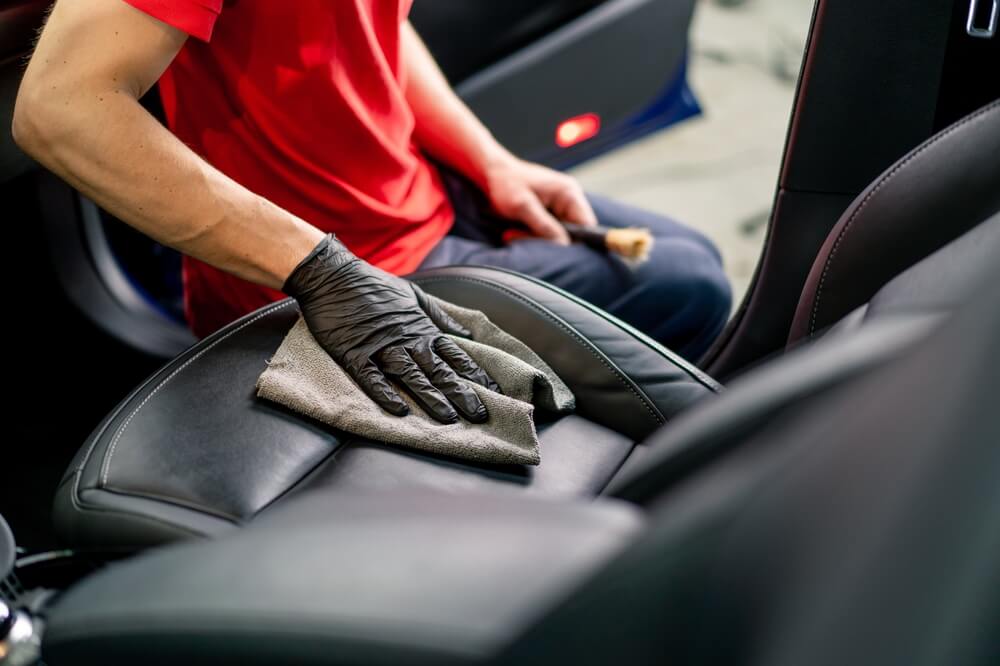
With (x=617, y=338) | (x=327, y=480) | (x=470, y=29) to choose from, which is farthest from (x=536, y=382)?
(x=470, y=29)

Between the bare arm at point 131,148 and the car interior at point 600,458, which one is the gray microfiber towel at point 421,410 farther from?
the bare arm at point 131,148

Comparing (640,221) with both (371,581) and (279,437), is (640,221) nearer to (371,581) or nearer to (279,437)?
(279,437)

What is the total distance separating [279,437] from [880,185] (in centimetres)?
59

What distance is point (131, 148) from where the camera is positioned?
97 cm

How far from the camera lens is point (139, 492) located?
838 millimetres

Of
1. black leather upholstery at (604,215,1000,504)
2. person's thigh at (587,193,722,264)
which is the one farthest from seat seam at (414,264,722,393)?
black leather upholstery at (604,215,1000,504)

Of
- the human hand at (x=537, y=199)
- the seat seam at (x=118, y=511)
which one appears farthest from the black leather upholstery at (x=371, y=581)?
the human hand at (x=537, y=199)

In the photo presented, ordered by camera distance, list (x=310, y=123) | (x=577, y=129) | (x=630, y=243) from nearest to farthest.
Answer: (x=310, y=123) < (x=630, y=243) < (x=577, y=129)

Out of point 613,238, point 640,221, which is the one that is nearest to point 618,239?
point 613,238

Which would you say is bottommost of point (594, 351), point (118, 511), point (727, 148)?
point (118, 511)

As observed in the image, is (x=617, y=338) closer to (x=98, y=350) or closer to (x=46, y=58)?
(x=46, y=58)

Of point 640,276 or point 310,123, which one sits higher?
point 310,123

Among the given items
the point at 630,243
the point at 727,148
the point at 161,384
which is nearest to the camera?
the point at 161,384

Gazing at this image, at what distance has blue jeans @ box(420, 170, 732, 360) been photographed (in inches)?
50.2
